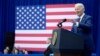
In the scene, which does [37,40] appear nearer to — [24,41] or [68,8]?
[24,41]

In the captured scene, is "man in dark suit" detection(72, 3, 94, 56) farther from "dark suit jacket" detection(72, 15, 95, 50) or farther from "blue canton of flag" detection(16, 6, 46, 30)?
"blue canton of flag" detection(16, 6, 46, 30)

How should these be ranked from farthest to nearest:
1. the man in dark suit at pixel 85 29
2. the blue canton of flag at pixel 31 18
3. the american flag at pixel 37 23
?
the blue canton of flag at pixel 31 18 < the american flag at pixel 37 23 < the man in dark suit at pixel 85 29

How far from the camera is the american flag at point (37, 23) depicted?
938 centimetres

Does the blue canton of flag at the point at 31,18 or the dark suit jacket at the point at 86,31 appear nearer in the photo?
the dark suit jacket at the point at 86,31

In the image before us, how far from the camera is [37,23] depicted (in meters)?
9.82

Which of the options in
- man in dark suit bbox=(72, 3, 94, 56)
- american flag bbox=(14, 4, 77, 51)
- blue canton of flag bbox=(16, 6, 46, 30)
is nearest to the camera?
man in dark suit bbox=(72, 3, 94, 56)

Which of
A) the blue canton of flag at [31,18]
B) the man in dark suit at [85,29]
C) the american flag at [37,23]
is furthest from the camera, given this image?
the blue canton of flag at [31,18]

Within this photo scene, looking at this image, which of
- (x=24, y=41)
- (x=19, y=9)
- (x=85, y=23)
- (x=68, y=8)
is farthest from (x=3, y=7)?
(x=85, y=23)

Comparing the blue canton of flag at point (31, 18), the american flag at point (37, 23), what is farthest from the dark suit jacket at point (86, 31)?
the blue canton of flag at point (31, 18)

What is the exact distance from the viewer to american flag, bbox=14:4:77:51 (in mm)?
9375

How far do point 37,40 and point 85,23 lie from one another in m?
5.79

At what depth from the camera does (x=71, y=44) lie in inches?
149

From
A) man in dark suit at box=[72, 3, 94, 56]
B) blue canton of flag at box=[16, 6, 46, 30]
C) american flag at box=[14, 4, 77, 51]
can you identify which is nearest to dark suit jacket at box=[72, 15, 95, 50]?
man in dark suit at box=[72, 3, 94, 56]

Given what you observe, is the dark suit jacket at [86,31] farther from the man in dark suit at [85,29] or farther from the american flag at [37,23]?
the american flag at [37,23]
